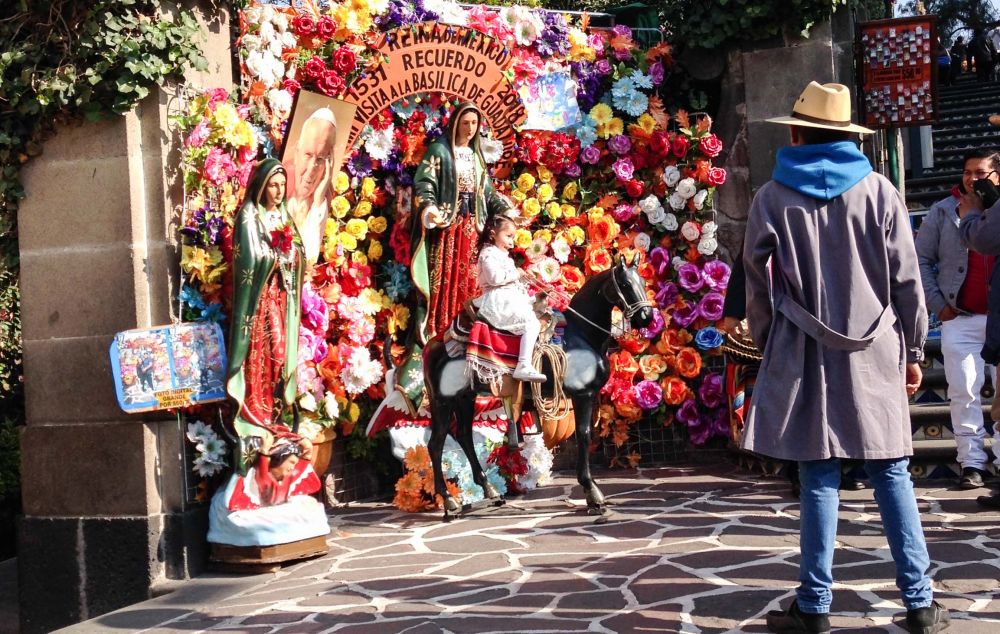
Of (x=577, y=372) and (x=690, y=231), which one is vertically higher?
(x=690, y=231)

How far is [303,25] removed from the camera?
866cm

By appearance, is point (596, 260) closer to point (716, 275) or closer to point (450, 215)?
point (716, 275)

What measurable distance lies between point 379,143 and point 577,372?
248 cm

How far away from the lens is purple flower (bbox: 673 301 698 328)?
10164 mm

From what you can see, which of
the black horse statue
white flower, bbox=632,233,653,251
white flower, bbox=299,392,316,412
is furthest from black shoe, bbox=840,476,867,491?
white flower, bbox=299,392,316,412

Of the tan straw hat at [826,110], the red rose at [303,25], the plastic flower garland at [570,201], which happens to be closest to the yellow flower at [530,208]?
the plastic flower garland at [570,201]

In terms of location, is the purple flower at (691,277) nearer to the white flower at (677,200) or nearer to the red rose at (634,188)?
the white flower at (677,200)

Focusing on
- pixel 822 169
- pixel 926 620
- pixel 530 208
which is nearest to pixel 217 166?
pixel 530 208

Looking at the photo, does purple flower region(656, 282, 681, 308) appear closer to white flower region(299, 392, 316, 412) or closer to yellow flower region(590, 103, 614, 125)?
yellow flower region(590, 103, 614, 125)

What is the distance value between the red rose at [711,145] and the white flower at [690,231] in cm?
62

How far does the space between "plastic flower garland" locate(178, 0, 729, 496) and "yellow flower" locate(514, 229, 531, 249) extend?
0.04 ft

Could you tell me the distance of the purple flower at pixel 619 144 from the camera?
10.2 m

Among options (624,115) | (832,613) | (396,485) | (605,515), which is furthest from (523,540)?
(624,115)

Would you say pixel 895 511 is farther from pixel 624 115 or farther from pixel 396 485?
pixel 624 115
